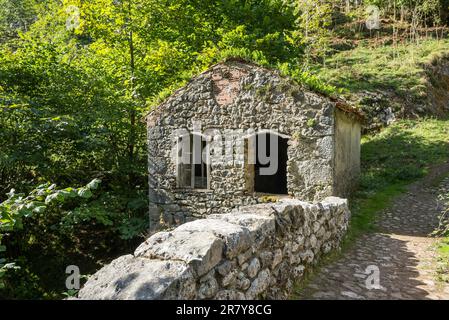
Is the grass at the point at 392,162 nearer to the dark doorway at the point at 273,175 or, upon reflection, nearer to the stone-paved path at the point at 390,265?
the stone-paved path at the point at 390,265

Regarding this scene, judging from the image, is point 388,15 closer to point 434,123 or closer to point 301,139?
point 434,123

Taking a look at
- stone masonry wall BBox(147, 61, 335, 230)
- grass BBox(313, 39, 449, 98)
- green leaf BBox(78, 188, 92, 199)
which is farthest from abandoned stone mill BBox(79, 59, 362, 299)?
grass BBox(313, 39, 449, 98)

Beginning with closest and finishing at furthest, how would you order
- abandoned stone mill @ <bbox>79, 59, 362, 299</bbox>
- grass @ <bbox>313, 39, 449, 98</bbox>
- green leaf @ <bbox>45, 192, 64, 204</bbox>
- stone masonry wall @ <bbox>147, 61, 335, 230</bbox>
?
green leaf @ <bbox>45, 192, 64, 204</bbox> < abandoned stone mill @ <bbox>79, 59, 362, 299</bbox> < stone masonry wall @ <bbox>147, 61, 335, 230</bbox> < grass @ <bbox>313, 39, 449, 98</bbox>

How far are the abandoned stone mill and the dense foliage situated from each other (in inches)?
24.0

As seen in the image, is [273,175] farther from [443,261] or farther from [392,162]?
[443,261]

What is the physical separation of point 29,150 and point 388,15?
2852 centimetres

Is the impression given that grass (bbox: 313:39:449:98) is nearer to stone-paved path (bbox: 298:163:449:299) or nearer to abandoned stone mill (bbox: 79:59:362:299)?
abandoned stone mill (bbox: 79:59:362:299)

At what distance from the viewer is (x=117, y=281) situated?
2.33m

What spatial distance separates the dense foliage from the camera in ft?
29.8

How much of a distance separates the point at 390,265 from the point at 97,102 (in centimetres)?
833

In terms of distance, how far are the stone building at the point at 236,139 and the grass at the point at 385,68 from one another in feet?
36.3

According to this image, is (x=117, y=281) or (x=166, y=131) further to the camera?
(x=166, y=131)

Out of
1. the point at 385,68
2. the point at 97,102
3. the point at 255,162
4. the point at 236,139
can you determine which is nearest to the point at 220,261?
the point at 236,139
